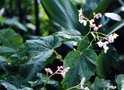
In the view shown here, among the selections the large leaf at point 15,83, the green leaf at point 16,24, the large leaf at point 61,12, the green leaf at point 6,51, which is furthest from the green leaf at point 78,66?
the green leaf at point 16,24

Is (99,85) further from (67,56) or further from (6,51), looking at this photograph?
(6,51)

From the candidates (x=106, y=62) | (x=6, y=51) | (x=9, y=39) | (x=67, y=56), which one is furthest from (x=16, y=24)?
(x=67, y=56)

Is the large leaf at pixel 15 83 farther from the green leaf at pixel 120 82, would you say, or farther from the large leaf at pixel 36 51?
the green leaf at pixel 120 82

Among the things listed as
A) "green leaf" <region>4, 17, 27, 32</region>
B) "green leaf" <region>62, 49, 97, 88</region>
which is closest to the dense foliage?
"green leaf" <region>62, 49, 97, 88</region>

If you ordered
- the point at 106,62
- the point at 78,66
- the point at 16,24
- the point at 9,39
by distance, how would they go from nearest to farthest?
the point at 78,66 → the point at 106,62 → the point at 9,39 → the point at 16,24

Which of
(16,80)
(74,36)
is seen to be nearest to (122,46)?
(74,36)

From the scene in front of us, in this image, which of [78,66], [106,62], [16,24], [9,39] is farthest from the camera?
[16,24]

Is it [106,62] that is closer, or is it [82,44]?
[82,44]
